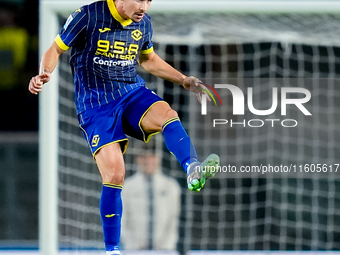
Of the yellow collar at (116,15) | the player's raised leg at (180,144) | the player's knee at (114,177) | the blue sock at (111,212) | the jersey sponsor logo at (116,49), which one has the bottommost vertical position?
the blue sock at (111,212)

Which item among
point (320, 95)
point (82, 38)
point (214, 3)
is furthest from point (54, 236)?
point (320, 95)

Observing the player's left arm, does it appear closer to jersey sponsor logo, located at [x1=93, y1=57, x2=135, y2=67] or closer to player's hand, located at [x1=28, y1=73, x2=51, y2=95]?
jersey sponsor logo, located at [x1=93, y1=57, x2=135, y2=67]

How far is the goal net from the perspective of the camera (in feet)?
15.6

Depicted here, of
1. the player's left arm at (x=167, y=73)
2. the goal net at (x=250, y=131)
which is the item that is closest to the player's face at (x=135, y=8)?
the player's left arm at (x=167, y=73)

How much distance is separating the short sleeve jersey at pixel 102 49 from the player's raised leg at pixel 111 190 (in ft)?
1.00

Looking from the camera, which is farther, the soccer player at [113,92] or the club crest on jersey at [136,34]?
the club crest on jersey at [136,34]

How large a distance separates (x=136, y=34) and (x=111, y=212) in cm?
98

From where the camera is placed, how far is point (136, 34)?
340 centimetres

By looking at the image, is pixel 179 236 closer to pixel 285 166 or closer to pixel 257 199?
pixel 257 199

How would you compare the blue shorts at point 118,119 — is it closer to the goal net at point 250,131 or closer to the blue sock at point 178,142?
the blue sock at point 178,142

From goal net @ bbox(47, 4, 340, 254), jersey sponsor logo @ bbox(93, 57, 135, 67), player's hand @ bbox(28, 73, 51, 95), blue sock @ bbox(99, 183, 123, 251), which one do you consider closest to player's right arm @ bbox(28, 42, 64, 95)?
player's hand @ bbox(28, 73, 51, 95)

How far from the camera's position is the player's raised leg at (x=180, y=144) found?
119 inches

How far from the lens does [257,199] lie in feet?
19.2

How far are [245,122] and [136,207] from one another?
50.4 inches
